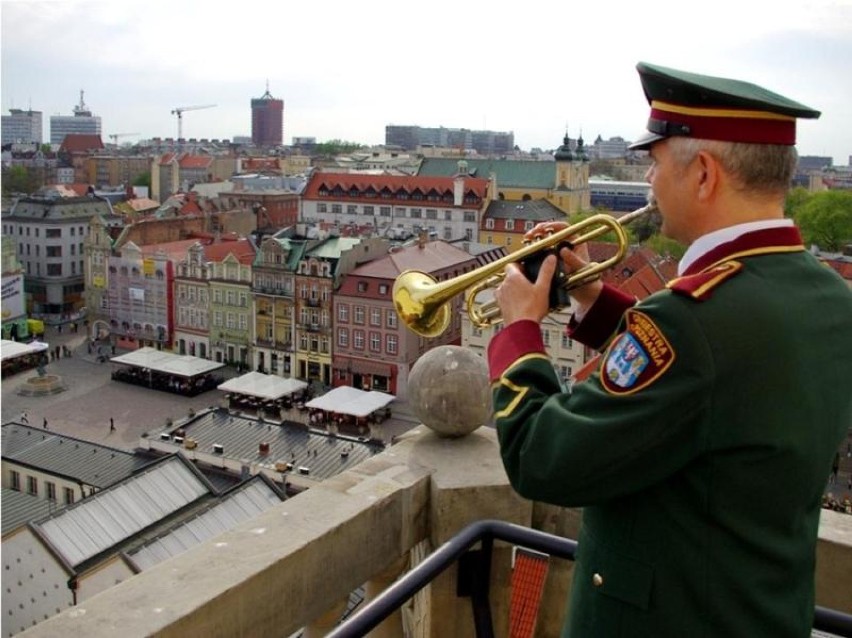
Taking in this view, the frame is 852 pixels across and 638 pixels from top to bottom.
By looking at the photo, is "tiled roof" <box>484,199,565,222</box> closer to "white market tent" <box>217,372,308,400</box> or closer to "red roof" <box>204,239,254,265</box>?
"red roof" <box>204,239,254,265</box>

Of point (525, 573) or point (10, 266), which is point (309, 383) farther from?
point (525, 573)

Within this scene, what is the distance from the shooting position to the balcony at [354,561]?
2777 mm

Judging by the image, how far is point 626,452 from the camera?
2148 mm

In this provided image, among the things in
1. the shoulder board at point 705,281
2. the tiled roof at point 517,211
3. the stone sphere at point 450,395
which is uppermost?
the shoulder board at point 705,281

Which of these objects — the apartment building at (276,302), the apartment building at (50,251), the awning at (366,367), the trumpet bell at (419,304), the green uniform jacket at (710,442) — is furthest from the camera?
the apartment building at (50,251)

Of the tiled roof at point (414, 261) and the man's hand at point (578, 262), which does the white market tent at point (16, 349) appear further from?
the man's hand at point (578, 262)

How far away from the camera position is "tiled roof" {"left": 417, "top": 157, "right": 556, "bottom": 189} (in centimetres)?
7438

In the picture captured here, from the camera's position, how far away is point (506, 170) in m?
77.1

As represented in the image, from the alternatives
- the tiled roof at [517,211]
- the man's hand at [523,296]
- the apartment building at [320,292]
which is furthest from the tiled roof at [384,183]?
the man's hand at [523,296]

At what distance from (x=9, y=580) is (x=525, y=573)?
55.4 ft

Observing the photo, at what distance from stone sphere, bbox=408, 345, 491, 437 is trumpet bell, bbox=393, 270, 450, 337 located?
614 millimetres

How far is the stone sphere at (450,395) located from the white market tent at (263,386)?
3295cm

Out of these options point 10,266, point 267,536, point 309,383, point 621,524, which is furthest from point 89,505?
point 10,266

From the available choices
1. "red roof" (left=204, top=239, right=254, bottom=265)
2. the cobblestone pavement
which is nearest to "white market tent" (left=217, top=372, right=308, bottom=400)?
the cobblestone pavement
